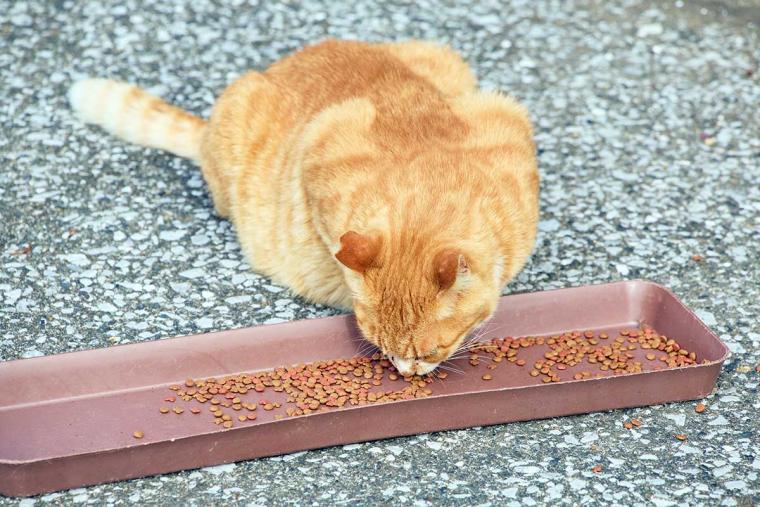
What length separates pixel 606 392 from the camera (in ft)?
13.6

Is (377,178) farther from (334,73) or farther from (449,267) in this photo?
(334,73)

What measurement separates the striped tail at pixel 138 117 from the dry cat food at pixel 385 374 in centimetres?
198

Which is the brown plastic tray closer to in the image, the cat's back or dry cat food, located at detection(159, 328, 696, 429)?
dry cat food, located at detection(159, 328, 696, 429)

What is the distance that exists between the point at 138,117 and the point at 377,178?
2.34 m

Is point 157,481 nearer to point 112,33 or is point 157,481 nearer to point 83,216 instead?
point 83,216

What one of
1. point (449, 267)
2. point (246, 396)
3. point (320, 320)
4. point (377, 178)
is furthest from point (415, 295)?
point (246, 396)

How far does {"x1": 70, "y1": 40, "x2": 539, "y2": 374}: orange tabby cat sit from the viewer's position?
12.9 feet

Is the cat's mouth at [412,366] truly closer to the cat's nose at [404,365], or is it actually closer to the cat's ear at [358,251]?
the cat's nose at [404,365]

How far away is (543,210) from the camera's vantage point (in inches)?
228

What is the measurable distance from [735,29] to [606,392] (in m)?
4.45

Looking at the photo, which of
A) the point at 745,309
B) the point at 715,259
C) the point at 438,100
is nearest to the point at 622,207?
the point at 715,259

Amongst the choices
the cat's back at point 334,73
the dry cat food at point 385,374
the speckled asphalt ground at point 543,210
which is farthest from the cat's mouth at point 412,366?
the cat's back at point 334,73

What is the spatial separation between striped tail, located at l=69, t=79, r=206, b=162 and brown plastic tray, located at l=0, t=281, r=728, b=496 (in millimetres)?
1851

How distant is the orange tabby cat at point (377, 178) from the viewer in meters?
3.94
